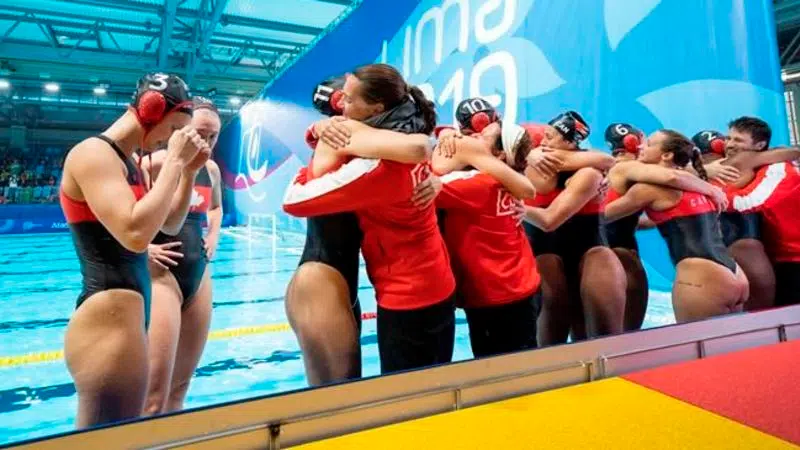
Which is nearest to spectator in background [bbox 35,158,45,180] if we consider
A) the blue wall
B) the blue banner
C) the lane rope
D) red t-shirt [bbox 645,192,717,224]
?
the blue banner

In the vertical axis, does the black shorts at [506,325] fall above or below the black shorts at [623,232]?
below

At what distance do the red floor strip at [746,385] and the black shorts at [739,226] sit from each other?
44.9 inches

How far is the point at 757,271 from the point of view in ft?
8.47

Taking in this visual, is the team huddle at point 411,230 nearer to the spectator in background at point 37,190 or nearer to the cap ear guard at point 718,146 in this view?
the cap ear guard at point 718,146

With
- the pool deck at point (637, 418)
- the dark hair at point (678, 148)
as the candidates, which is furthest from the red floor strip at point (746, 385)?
the dark hair at point (678, 148)

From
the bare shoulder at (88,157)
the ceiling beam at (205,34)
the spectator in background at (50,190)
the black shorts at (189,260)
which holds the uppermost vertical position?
the ceiling beam at (205,34)

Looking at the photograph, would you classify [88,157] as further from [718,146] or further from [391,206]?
[718,146]

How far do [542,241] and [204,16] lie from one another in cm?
1246

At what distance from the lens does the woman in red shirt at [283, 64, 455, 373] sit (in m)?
1.35

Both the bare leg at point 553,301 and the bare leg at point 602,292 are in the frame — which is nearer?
the bare leg at point 602,292

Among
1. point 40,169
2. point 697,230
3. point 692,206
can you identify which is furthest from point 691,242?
point 40,169

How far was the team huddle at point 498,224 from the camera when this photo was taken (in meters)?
1.45

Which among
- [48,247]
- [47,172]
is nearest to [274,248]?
[48,247]

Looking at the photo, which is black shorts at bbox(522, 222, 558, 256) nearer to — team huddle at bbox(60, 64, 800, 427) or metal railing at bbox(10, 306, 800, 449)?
team huddle at bbox(60, 64, 800, 427)
